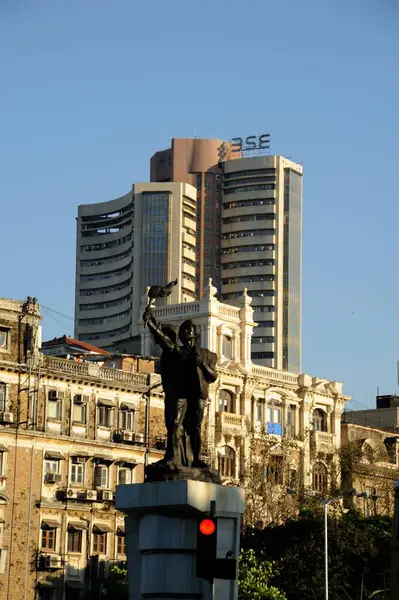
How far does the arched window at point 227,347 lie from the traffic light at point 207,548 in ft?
240

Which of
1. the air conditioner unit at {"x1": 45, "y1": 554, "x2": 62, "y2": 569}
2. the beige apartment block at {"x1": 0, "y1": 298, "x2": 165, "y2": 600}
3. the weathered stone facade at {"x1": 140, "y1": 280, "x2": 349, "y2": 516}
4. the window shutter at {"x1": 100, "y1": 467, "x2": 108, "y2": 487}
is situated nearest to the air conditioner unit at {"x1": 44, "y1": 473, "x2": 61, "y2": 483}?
the beige apartment block at {"x1": 0, "y1": 298, "x2": 165, "y2": 600}

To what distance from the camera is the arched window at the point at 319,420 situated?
11162 centimetres

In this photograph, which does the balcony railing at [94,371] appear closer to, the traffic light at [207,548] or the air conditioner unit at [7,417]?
the air conditioner unit at [7,417]

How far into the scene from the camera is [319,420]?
112 meters

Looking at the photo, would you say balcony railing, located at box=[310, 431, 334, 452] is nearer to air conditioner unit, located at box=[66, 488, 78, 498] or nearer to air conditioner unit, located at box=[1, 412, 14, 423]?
air conditioner unit, located at box=[66, 488, 78, 498]

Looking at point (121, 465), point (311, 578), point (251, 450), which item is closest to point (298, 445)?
point (251, 450)

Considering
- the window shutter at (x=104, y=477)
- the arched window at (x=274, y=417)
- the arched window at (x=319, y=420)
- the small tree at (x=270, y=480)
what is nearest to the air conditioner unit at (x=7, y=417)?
the window shutter at (x=104, y=477)

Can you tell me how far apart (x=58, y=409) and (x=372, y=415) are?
160ft

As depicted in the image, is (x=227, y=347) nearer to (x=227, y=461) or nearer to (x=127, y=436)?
(x=227, y=461)

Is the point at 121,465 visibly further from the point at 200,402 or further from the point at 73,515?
the point at 200,402

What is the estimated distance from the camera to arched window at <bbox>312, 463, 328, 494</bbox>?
352ft

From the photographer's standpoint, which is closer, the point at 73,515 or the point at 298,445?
the point at 73,515

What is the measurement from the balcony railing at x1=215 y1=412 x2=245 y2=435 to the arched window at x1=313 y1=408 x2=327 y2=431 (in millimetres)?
10746

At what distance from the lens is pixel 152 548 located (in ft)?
129
